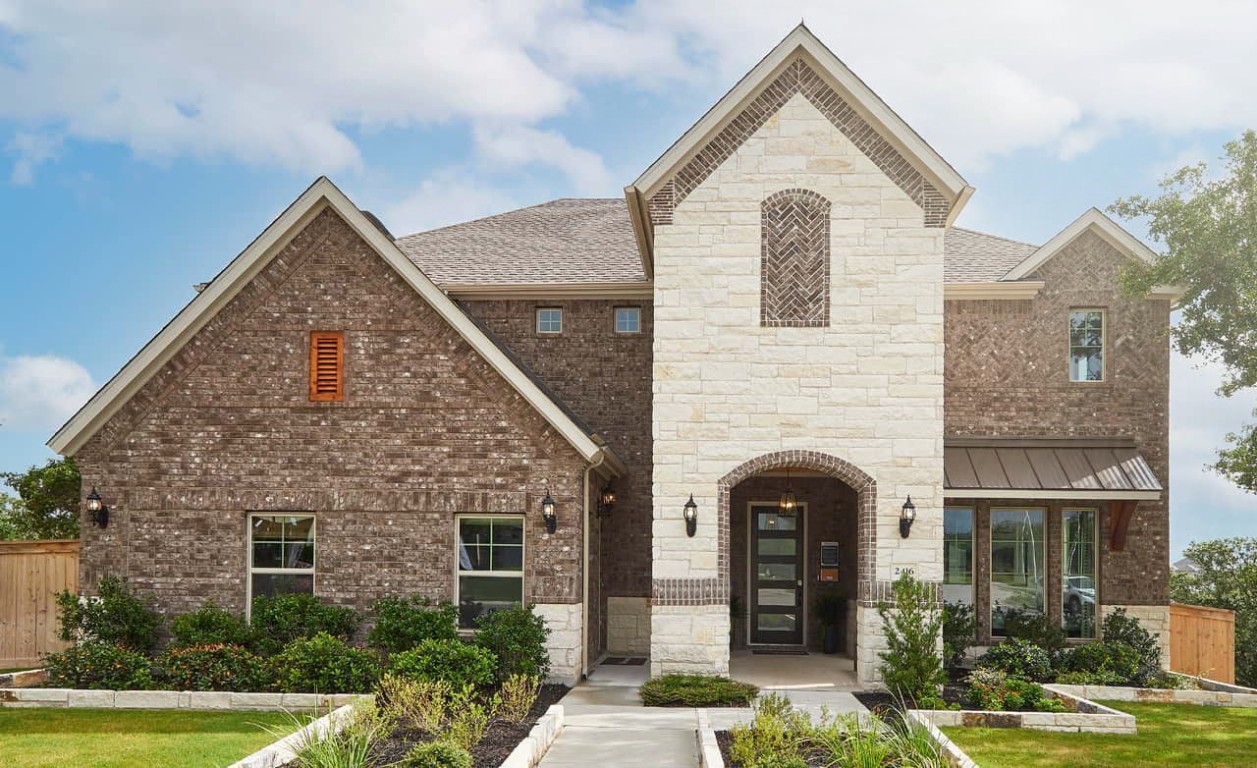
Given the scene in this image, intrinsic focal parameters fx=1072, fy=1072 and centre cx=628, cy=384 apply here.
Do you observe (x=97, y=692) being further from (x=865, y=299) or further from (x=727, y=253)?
(x=865, y=299)

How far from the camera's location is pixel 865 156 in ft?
49.1

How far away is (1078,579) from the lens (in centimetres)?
1784

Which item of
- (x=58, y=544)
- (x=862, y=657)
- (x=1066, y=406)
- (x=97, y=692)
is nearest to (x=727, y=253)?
(x=862, y=657)

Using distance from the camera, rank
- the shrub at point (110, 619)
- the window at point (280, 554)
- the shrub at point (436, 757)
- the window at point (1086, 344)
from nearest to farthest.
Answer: the shrub at point (436, 757)
the shrub at point (110, 619)
the window at point (280, 554)
the window at point (1086, 344)

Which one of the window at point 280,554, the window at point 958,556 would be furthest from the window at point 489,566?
the window at point 958,556

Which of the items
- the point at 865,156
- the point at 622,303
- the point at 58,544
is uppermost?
the point at 865,156

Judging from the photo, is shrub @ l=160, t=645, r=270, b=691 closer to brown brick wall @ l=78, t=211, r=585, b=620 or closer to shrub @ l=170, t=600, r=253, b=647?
shrub @ l=170, t=600, r=253, b=647

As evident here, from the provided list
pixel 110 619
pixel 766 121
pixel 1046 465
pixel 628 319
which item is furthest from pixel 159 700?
pixel 1046 465

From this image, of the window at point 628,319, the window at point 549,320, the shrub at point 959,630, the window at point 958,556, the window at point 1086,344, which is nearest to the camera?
the shrub at point 959,630

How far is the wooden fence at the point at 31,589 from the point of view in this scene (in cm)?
1678

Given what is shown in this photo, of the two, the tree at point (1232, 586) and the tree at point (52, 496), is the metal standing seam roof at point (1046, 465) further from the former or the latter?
the tree at point (52, 496)

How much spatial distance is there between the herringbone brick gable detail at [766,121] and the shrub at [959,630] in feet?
20.3

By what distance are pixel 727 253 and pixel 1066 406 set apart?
7069mm

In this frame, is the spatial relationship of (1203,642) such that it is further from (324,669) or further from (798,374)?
(324,669)
